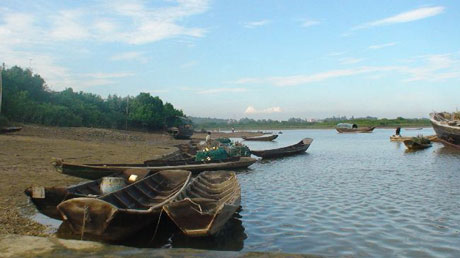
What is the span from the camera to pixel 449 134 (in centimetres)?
3878

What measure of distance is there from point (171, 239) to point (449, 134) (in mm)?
37831

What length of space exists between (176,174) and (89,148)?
45.7ft

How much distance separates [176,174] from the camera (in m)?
13.4

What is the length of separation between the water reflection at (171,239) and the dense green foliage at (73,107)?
1164 inches

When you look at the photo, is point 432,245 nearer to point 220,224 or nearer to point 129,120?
point 220,224

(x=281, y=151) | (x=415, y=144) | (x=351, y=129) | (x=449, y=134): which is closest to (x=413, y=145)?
(x=415, y=144)

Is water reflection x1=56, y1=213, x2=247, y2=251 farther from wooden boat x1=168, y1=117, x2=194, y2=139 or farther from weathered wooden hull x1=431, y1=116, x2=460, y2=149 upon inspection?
wooden boat x1=168, y1=117, x2=194, y2=139

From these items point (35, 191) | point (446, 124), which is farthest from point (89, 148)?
point (446, 124)

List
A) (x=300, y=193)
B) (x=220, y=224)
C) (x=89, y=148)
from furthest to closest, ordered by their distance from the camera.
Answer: (x=89, y=148)
(x=300, y=193)
(x=220, y=224)

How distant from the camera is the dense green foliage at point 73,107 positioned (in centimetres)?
3625

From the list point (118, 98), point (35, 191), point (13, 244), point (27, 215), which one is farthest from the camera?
point (118, 98)

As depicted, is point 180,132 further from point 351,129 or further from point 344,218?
point 351,129

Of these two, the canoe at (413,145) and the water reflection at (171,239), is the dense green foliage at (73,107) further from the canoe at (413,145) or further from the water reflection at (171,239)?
the canoe at (413,145)

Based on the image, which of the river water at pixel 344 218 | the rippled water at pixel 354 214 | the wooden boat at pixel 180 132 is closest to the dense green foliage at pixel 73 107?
the wooden boat at pixel 180 132
